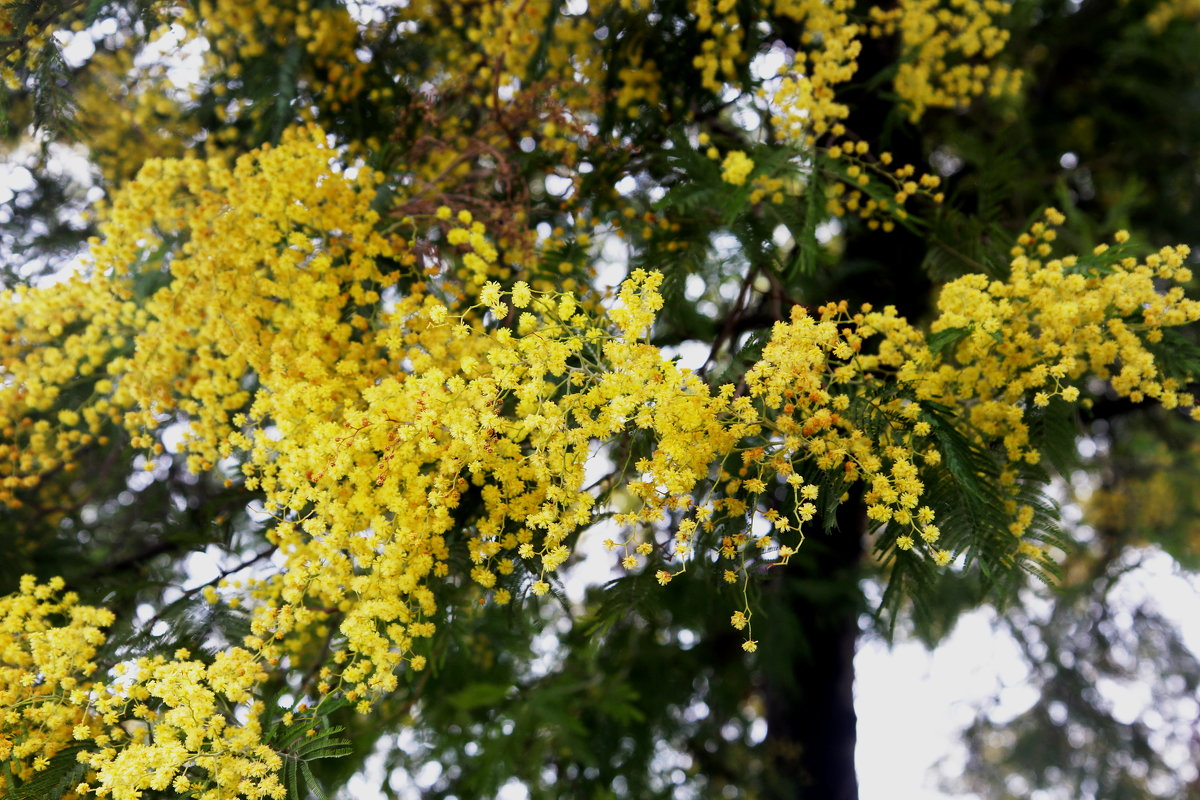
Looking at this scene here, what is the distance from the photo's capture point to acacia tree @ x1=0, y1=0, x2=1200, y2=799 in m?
1.72

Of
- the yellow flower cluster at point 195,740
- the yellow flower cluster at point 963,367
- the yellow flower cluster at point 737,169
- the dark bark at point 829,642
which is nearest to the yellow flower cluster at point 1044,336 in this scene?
the yellow flower cluster at point 963,367

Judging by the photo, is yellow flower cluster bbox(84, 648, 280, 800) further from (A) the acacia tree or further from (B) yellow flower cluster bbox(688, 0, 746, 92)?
(B) yellow flower cluster bbox(688, 0, 746, 92)

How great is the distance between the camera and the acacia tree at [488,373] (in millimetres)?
1722

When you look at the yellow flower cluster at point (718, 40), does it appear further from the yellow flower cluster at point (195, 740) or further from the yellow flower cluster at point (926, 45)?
the yellow flower cluster at point (195, 740)

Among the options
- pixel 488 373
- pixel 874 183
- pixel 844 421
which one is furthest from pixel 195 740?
pixel 874 183

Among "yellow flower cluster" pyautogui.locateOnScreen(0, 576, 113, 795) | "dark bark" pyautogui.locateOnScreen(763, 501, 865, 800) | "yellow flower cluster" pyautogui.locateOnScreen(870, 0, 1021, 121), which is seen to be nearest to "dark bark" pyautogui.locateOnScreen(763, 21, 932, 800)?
"dark bark" pyautogui.locateOnScreen(763, 501, 865, 800)

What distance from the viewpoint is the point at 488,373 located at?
6.13ft

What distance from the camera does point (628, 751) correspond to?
13.8 ft

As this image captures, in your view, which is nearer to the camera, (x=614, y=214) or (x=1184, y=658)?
(x=614, y=214)

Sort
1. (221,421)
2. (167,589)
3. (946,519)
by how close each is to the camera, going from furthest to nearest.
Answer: (167,589), (221,421), (946,519)

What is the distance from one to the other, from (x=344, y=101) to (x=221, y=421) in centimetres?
146

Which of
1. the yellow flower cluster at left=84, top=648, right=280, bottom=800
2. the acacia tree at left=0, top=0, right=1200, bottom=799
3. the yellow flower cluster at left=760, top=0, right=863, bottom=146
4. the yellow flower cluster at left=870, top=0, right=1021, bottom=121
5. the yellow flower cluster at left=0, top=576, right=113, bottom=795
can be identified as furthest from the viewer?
the yellow flower cluster at left=870, top=0, right=1021, bottom=121

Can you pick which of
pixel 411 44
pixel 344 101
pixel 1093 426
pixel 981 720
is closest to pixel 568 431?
pixel 344 101

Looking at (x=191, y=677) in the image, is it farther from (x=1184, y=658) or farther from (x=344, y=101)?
(x=1184, y=658)
